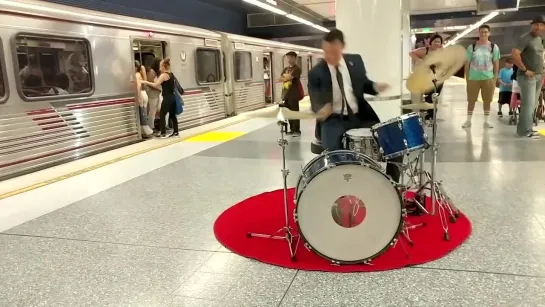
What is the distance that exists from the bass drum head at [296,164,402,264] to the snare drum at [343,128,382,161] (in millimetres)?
397

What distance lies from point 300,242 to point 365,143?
86cm

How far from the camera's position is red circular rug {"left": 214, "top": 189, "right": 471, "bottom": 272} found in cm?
301

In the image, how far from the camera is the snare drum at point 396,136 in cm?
310

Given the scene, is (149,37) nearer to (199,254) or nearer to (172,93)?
(172,93)

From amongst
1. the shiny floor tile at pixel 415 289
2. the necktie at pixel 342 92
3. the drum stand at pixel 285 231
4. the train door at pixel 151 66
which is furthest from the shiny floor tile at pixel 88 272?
the train door at pixel 151 66

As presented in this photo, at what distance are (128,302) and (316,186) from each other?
1.31 m

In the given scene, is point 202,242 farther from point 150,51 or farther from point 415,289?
point 150,51

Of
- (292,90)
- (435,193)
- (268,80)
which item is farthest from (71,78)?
(268,80)

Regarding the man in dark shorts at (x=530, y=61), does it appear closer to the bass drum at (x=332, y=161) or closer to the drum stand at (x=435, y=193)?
the drum stand at (x=435, y=193)

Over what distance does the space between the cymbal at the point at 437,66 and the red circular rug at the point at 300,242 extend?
1095 millimetres

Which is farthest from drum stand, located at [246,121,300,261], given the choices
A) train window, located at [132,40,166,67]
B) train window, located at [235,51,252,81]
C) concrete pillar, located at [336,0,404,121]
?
train window, located at [235,51,252,81]

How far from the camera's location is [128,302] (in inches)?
104

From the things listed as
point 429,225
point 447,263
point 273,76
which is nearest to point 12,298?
point 447,263

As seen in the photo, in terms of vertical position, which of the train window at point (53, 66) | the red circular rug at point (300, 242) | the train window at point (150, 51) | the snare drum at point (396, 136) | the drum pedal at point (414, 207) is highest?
the train window at point (150, 51)
